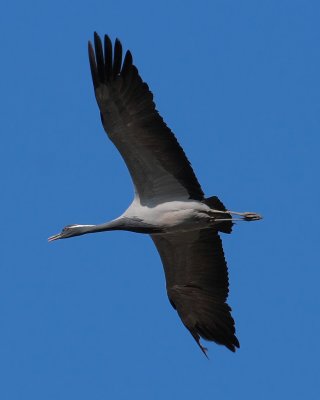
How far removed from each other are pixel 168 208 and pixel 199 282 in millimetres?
2188

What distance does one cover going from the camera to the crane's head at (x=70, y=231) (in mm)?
19516

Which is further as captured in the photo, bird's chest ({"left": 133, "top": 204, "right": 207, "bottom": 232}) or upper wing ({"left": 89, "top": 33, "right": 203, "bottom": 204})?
bird's chest ({"left": 133, "top": 204, "right": 207, "bottom": 232})

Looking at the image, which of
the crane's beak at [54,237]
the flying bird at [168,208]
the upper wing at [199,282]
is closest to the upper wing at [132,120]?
the flying bird at [168,208]

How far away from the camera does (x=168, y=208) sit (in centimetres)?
1870

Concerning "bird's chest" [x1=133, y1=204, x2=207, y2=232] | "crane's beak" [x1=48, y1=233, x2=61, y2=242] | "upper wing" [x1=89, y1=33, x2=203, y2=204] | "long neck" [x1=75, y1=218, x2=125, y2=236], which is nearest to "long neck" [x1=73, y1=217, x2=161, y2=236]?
"long neck" [x1=75, y1=218, x2=125, y2=236]

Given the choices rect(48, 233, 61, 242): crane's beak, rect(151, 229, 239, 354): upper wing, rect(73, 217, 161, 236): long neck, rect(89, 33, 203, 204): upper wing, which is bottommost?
rect(151, 229, 239, 354): upper wing

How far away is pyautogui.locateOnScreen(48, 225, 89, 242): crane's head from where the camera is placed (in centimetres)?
1952

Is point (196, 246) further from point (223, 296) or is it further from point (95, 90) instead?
point (95, 90)

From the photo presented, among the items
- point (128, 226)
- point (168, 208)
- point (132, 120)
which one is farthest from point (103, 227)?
point (132, 120)

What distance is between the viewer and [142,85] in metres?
17.7

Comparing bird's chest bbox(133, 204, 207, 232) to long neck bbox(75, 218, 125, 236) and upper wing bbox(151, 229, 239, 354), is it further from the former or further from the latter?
upper wing bbox(151, 229, 239, 354)

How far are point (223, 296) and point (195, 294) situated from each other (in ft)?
1.87

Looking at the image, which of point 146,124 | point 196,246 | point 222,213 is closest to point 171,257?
point 196,246

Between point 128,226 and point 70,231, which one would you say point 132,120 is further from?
point 70,231
